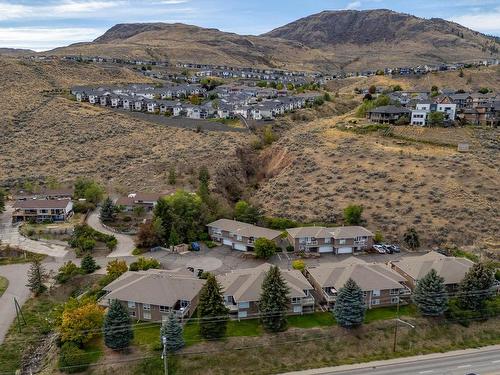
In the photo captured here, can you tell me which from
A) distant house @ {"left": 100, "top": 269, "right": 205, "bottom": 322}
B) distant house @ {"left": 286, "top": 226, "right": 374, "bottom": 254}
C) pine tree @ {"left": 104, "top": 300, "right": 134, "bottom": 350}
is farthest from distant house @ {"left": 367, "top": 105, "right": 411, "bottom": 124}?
pine tree @ {"left": 104, "top": 300, "right": 134, "bottom": 350}

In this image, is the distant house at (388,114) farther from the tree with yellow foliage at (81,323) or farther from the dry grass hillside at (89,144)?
the tree with yellow foliage at (81,323)

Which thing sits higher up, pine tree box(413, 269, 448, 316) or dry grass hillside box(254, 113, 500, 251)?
dry grass hillside box(254, 113, 500, 251)

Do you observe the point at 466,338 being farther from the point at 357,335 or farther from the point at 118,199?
the point at 118,199

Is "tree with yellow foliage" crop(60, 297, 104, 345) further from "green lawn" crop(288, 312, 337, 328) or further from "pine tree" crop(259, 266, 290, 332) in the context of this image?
"green lawn" crop(288, 312, 337, 328)

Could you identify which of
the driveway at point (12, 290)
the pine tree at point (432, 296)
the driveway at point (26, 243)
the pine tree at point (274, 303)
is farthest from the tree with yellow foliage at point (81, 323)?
the pine tree at point (432, 296)

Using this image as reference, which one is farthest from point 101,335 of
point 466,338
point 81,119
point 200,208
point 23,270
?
point 81,119

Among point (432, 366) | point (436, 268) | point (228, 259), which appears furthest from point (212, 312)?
point (436, 268)
